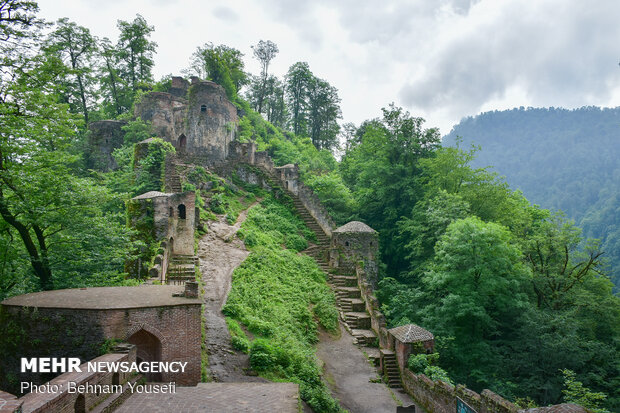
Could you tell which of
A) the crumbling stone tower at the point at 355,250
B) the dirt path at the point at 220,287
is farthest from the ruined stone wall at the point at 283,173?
the dirt path at the point at 220,287

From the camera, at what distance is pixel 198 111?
2886 centimetres

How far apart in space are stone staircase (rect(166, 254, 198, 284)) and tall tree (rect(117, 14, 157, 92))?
2571cm

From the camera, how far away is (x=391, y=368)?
15.2 metres

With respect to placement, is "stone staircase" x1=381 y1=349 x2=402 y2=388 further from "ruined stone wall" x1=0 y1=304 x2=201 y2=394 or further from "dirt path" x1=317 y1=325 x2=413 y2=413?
"ruined stone wall" x1=0 y1=304 x2=201 y2=394

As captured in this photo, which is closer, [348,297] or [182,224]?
[182,224]

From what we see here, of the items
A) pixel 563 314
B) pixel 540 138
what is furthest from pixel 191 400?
pixel 540 138

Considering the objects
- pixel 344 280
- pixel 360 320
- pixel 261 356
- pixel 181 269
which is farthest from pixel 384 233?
pixel 261 356

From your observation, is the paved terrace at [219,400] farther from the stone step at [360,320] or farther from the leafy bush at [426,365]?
the stone step at [360,320]

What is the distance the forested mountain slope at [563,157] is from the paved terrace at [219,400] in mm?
50531

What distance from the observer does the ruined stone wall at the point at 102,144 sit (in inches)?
1194

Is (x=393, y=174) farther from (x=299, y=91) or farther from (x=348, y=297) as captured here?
(x=299, y=91)

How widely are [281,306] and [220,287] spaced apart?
2.93 metres

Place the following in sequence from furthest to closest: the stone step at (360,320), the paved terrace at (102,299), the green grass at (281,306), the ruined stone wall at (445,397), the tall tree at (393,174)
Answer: the tall tree at (393,174), the stone step at (360,320), the green grass at (281,306), the ruined stone wall at (445,397), the paved terrace at (102,299)

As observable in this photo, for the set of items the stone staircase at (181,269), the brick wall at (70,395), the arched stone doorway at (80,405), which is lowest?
the arched stone doorway at (80,405)
